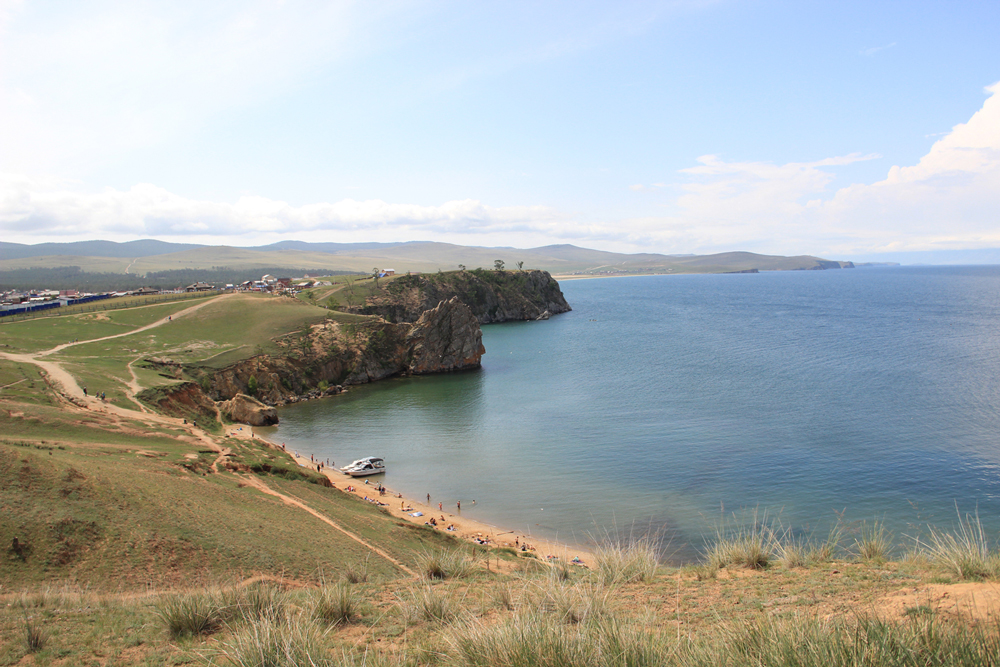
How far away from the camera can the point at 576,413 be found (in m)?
46.6

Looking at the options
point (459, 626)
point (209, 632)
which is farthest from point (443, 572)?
point (459, 626)

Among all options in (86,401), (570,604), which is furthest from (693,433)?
(86,401)

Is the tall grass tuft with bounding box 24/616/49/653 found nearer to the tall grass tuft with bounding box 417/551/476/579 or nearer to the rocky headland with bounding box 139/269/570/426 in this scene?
the tall grass tuft with bounding box 417/551/476/579

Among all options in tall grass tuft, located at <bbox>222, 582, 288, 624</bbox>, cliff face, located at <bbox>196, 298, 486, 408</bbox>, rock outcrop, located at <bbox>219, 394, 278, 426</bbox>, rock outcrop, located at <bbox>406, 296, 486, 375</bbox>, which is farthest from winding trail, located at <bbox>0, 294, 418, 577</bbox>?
rock outcrop, located at <bbox>406, 296, 486, 375</bbox>

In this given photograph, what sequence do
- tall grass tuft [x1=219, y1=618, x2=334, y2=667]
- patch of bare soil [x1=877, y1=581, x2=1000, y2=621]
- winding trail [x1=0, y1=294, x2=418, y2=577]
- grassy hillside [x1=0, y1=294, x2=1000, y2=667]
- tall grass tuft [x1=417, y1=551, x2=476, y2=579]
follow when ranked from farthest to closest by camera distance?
winding trail [x1=0, y1=294, x2=418, y2=577]
tall grass tuft [x1=417, y1=551, x2=476, y2=579]
patch of bare soil [x1=877, y1=581, x2=1000, y2=621]
tall grass tuft [x1=219, y1=618, x2=334, y2=667]
grassy hillside [x1=0, y1=294, x2=1000, y2=667]

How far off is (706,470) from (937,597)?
24.9 meters

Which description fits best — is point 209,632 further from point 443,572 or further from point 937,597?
point 937,597

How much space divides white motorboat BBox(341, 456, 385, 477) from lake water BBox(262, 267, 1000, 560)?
3.29 ft

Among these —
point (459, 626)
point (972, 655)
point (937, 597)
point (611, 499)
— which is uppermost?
point (972, 655)

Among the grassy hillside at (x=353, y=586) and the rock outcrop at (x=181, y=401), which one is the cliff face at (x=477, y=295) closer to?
the rock outcrop at (x=181, y=401)

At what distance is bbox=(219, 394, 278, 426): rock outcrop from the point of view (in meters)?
43.5

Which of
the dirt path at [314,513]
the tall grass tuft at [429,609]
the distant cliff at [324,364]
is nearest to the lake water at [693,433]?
the distant cliff at [324,364]

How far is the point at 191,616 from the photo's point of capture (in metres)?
8.49

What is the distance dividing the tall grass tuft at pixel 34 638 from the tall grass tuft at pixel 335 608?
13.2 ft
